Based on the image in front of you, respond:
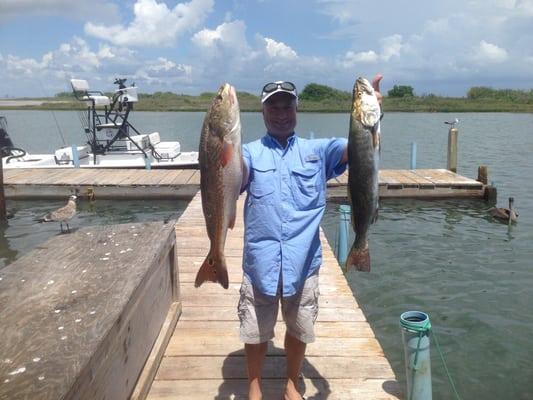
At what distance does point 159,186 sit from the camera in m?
14.3

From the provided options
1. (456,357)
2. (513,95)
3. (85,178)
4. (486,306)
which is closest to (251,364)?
(456,357)

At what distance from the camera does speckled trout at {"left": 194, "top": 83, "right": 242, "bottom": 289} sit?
2.42 meters

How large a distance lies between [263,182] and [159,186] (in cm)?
1179

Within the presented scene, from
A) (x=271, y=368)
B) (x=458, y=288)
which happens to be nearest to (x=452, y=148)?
(x=458, y=288)

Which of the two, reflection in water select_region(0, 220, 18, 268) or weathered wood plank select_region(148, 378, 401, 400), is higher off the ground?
weathered wood plank select_region(148, 378, 401, 400)

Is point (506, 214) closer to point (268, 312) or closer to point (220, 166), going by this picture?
point (268, 312)

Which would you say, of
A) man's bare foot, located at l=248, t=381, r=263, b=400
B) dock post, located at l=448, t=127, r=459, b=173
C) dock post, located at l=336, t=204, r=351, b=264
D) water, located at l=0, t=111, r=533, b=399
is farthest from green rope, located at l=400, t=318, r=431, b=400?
dock post, located at l=448, t=127, r=459, b=173

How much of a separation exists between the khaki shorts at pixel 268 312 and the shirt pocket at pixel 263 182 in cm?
55

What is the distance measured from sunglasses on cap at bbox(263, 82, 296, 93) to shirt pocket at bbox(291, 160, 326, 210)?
0.49 metres

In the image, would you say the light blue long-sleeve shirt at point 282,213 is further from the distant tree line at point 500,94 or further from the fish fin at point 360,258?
the distant tree line at point 500,94

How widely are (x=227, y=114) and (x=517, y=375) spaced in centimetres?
526

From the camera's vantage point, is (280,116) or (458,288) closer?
(280,116)

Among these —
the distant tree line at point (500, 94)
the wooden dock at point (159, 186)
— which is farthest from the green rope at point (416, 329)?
the distant tree line at point (500, 94)

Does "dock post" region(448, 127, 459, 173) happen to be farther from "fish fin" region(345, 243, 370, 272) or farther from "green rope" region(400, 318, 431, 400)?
"fish fin" region(345, 243, 370, 272)
